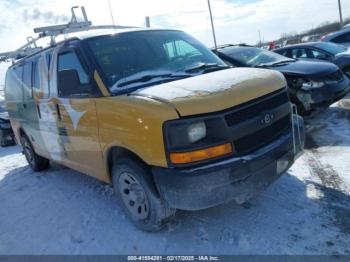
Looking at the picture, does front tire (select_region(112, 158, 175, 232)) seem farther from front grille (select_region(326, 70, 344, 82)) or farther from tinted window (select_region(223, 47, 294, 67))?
front grille (select_region(326, 70, 344, 82))

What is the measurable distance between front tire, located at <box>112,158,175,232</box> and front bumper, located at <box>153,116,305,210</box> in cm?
20

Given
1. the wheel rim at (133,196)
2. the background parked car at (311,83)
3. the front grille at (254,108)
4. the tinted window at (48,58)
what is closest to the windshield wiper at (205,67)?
the front grille at (254,108)

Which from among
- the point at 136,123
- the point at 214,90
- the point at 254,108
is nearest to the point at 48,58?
the point at 136,123

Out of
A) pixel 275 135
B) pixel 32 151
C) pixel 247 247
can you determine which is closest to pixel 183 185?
pixel 247 247

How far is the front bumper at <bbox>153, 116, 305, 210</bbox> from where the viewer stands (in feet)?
9.52

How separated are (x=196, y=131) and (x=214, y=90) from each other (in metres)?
0.41

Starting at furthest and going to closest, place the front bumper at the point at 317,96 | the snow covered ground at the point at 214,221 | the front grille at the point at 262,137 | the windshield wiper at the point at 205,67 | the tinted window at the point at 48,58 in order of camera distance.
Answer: the front bumper at the point at 317,96, the tinted window at the point at 48,58, the windshield wiper at the point at 205,67, the snow covered ground at the point at 214,221, the front grille at the point at 262,137

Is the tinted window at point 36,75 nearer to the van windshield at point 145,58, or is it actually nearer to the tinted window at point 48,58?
the tinted window at point 48,58

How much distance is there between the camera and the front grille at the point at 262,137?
3055mm

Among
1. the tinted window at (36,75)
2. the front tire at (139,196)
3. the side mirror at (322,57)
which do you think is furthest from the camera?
the side mirror at (322,57)

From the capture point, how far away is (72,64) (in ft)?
13.3

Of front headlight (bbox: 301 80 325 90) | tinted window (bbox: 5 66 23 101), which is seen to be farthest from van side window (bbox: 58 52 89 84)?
front headlight (bbox: 301 80 325 90)

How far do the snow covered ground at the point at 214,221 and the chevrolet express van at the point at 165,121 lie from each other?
12.9 inches

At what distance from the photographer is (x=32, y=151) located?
648 centimetres
